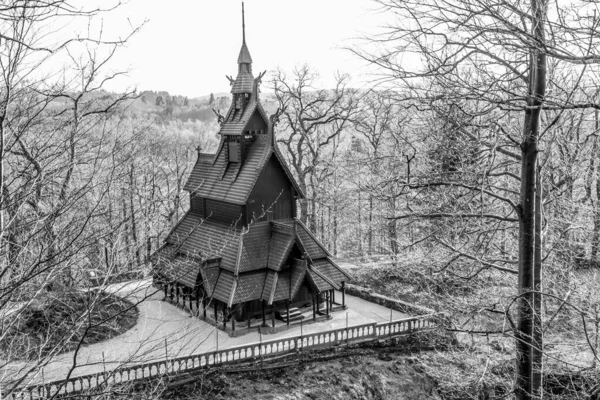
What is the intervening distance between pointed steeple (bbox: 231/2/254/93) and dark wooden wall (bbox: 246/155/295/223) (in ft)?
10.8

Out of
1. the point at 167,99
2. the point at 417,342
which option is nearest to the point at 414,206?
the point at 417,342

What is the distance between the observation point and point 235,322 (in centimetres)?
1966

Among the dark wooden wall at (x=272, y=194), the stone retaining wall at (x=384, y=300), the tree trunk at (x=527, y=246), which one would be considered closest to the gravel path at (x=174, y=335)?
the stone retaining wall at (x=384, y=300)

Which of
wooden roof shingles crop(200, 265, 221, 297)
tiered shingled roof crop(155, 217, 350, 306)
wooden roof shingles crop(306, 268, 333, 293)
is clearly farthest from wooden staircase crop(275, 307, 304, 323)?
wooden roof shingles crop(200, 265, 221, 297)

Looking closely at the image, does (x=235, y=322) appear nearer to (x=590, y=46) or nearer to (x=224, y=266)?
(x=224, y=266)

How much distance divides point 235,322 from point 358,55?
50.7 ft

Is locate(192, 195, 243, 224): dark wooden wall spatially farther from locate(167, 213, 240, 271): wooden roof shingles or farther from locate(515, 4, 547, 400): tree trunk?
locate(515, 4, 547, 400): tree trunk

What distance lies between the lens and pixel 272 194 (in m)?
21.5

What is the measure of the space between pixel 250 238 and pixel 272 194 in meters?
2.14

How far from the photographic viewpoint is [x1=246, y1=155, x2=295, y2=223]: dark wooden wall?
826 inches

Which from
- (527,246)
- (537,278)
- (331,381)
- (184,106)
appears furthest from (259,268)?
(184,106)

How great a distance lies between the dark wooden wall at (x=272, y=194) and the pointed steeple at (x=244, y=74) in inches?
130

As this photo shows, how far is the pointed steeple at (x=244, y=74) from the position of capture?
22078 millimetres

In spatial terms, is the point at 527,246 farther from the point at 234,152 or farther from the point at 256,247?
the point at 234,152
